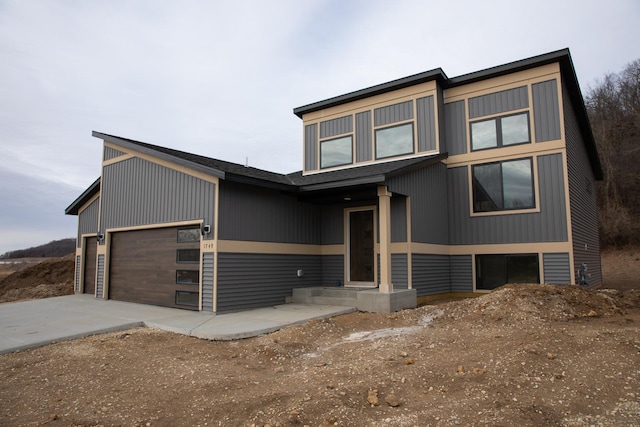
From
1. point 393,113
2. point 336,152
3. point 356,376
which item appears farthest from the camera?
point 336,152

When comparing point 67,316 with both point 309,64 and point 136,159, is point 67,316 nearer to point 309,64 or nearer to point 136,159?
point 136,159

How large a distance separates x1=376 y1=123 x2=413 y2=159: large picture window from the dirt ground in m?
6.59

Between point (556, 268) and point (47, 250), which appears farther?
point (47, 250)

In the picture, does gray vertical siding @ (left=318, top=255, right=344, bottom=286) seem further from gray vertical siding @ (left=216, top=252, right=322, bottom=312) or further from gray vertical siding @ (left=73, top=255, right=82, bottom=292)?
gray vertical siding @ (left=73, top=255, right=82, bottom=292)

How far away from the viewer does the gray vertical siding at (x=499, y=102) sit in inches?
481

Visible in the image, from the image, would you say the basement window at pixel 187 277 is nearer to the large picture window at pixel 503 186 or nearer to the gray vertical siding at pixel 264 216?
the gray vertical siding at pixel 264 216

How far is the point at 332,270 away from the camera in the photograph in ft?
40.9

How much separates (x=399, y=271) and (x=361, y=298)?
5.15 ft

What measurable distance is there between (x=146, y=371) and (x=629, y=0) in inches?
464

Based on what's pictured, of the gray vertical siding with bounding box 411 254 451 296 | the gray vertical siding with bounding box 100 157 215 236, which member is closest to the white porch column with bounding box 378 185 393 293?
Result: the gray vertical siding with bounding box 411 254 451 296

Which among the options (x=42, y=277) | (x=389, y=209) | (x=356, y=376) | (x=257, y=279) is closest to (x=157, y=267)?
(x=257, y=279)

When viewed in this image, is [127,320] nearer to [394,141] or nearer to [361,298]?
[361,298]

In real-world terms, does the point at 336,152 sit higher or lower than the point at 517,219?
higher

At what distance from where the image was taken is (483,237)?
1246 cm
